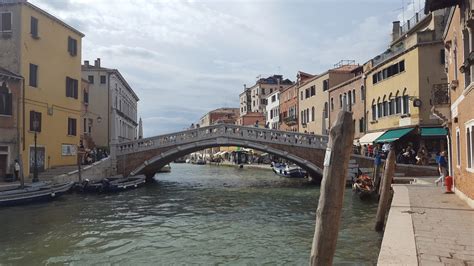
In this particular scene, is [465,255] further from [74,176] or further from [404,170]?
[74,176]

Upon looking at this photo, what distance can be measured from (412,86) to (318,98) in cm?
1277

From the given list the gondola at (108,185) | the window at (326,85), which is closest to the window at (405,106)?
the window at (326,85)

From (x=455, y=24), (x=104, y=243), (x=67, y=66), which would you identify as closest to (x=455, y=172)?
(x=455, y=24)

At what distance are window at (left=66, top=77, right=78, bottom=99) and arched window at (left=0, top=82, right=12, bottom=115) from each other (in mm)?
4132

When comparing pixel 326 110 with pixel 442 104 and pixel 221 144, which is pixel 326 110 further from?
pixel 442 104

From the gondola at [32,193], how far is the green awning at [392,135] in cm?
1328

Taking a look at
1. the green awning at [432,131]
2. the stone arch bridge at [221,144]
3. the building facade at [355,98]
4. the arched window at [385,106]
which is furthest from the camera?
the building facade at [355,98]

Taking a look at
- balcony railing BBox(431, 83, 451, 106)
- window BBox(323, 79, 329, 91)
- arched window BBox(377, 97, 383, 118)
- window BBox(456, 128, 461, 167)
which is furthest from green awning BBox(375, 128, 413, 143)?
window BBox(323, 79, 329, 91)

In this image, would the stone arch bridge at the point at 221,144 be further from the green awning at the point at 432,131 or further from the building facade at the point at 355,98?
the green awning at the point at 432,131

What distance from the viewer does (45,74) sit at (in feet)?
64.2

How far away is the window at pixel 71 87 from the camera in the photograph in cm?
2145

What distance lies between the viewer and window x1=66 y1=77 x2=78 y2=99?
70.4 feet

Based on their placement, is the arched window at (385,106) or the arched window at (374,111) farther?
the arched window at (374,111)

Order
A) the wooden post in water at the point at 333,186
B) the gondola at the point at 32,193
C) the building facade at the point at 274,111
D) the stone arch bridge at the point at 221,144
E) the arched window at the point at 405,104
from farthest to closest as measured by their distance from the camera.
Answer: the building facade at the point at 274,111 < the stone arch bridge at the point at 221,144 < the arched window at the point at 405,104 < the gondola at the point at 32,193 < the wooden post in water at the point at 333,186
